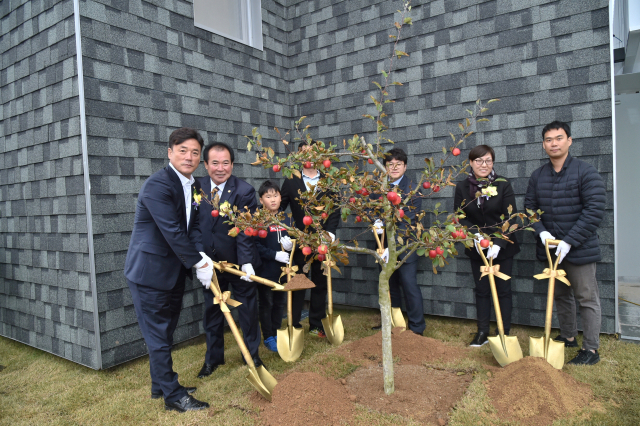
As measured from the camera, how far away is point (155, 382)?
2654 millimetres

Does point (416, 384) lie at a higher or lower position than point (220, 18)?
lower

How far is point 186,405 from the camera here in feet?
8.02

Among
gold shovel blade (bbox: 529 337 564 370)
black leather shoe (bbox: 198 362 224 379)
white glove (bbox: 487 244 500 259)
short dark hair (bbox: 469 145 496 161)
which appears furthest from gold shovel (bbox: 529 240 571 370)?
black leather shoe (bbox: 198 362 224 379)

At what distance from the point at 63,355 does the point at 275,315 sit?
65.5 inches

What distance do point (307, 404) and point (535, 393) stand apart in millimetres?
1225

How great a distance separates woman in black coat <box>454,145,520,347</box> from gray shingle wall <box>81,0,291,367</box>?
2.13 m

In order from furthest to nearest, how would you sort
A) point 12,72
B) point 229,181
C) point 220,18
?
point 220,18 < point 12,72 < point 229,181

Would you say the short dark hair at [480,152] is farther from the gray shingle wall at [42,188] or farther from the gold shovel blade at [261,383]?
the gray shingle wall at [42,188]

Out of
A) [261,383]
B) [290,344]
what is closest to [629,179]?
[290,344]

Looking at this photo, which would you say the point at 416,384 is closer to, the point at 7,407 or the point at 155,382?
the point at 155,382

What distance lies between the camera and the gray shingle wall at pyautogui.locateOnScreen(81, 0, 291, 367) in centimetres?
305

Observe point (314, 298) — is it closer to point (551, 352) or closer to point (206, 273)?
point (206, 273)

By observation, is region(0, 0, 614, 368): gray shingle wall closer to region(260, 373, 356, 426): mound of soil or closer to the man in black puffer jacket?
the man in black puffer jacket

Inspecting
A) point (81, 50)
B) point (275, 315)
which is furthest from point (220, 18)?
point (275, 315)
